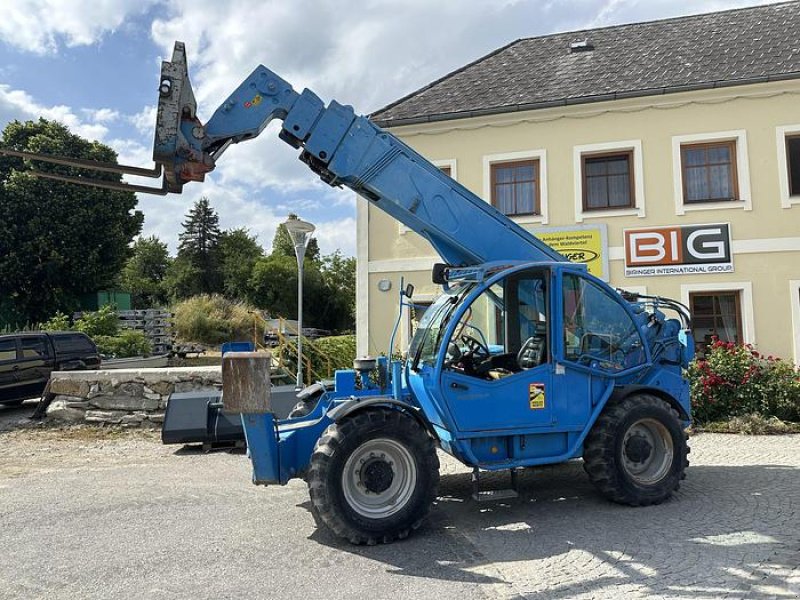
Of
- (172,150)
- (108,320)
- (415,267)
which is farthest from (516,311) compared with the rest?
(108,320)

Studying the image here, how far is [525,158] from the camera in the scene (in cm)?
1258

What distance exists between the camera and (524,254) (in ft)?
20.6

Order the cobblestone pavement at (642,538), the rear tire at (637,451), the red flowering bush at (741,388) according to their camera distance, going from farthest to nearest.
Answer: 1. the red flowering bush at (741,388)
2. the rear tire at (637,451)
3. the cobblestone pavement at (642,538)

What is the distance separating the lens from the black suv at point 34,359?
41.6 ft

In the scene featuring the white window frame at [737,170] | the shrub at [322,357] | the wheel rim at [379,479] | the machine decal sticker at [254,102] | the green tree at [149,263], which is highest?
the green tree at [149,263]

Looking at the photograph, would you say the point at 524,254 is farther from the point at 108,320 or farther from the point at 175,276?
the point at 175,276

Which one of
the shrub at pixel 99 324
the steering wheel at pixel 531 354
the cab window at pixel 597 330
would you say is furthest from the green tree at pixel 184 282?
the cab window at pixel 597 330

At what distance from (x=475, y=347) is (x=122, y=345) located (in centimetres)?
1700

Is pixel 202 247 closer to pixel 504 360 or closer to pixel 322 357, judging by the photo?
pixel 322 357

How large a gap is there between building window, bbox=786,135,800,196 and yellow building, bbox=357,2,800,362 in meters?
0.03

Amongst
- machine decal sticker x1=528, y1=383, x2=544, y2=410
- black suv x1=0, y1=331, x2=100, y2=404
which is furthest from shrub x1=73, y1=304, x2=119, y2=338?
machine decal sticker x1=528, y1=383, x2=544, y2=410

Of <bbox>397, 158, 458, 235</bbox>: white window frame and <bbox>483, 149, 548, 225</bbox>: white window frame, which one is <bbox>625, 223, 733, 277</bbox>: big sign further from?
<bbox>397, 158, 458, 235</bbox>: white window frame

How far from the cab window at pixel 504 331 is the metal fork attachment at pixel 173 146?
279 cm

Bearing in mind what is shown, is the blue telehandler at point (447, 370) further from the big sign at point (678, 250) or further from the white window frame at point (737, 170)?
the white window frame at point (737, 170)
